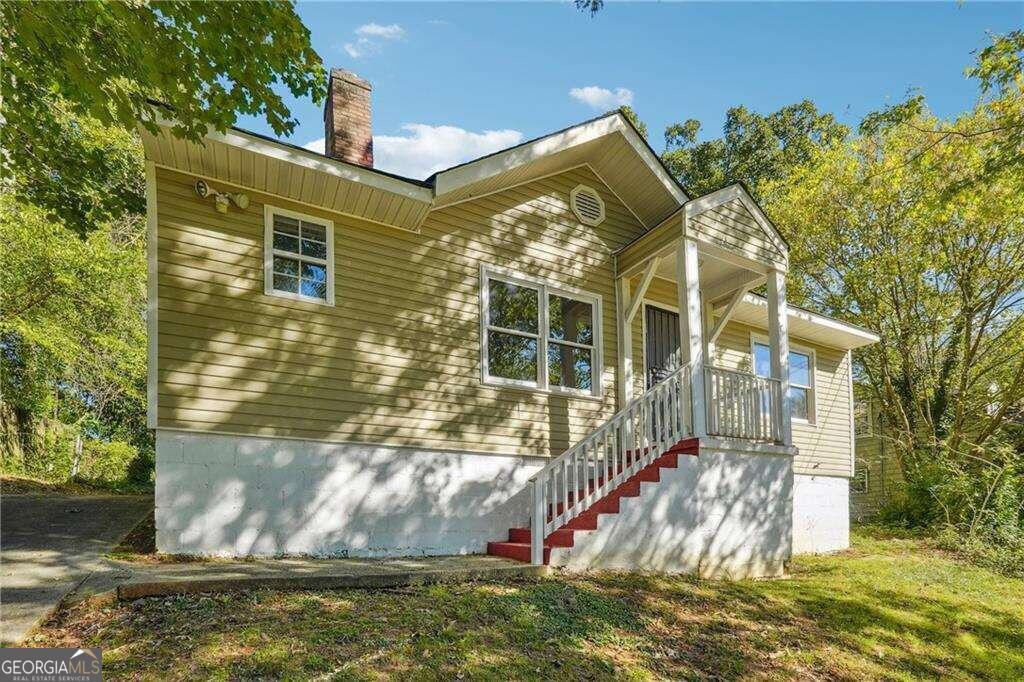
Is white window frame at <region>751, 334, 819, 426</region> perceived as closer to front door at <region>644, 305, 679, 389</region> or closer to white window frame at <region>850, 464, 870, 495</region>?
front door at <region>644, 305, 679, 389</region>

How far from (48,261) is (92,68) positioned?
11.0m

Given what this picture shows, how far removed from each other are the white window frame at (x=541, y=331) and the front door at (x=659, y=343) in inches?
43.7

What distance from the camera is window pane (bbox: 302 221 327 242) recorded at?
721 centimetres

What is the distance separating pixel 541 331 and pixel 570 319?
0.65 meters

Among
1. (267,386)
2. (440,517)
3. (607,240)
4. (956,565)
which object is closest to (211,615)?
(267,386)

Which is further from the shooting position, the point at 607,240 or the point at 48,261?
the point at 48,261

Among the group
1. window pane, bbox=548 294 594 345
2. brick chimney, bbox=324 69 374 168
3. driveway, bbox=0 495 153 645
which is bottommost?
driveway, bbox=0 495 153 645

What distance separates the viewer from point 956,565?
31.9 feet

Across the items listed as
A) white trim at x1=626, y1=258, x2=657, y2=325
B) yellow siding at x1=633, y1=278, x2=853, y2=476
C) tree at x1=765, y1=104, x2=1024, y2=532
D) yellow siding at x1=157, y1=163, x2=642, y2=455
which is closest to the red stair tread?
yellow siding at x1=157, y1=163, x2=642, y2=455

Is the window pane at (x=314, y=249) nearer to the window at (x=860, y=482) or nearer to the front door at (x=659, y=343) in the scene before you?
the front door at (x=659, y=343)

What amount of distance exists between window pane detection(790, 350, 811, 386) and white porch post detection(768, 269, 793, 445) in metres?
3.61

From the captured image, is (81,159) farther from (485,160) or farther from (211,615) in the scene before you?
(211,615)

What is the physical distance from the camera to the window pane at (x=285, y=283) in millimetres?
6977

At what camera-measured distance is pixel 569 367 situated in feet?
29.7
